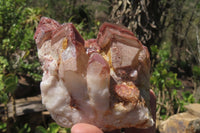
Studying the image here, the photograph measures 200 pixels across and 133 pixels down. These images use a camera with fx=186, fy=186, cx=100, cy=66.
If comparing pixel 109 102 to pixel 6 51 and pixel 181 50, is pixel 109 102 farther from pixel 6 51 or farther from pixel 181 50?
pixel 181 50

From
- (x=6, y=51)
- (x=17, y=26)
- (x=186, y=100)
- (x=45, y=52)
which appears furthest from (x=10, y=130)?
(x=186, y=100)

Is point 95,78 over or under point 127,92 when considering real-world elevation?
over

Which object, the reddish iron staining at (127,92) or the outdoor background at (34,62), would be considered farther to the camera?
the outdoor background at (34,62)

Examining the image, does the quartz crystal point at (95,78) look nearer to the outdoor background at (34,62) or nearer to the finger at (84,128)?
the finger at (84,128)

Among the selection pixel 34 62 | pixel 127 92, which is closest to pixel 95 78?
pixel 127 92

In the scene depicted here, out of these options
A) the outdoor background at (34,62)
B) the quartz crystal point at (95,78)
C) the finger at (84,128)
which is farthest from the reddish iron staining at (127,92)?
the outdoor background at (34,62)

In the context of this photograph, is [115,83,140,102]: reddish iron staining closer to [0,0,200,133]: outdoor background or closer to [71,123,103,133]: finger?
[71,123,103,133]: finger

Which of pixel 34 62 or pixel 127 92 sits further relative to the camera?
pixel 34 62

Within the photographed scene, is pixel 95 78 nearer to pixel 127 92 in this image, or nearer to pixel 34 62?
pixel 127 92
